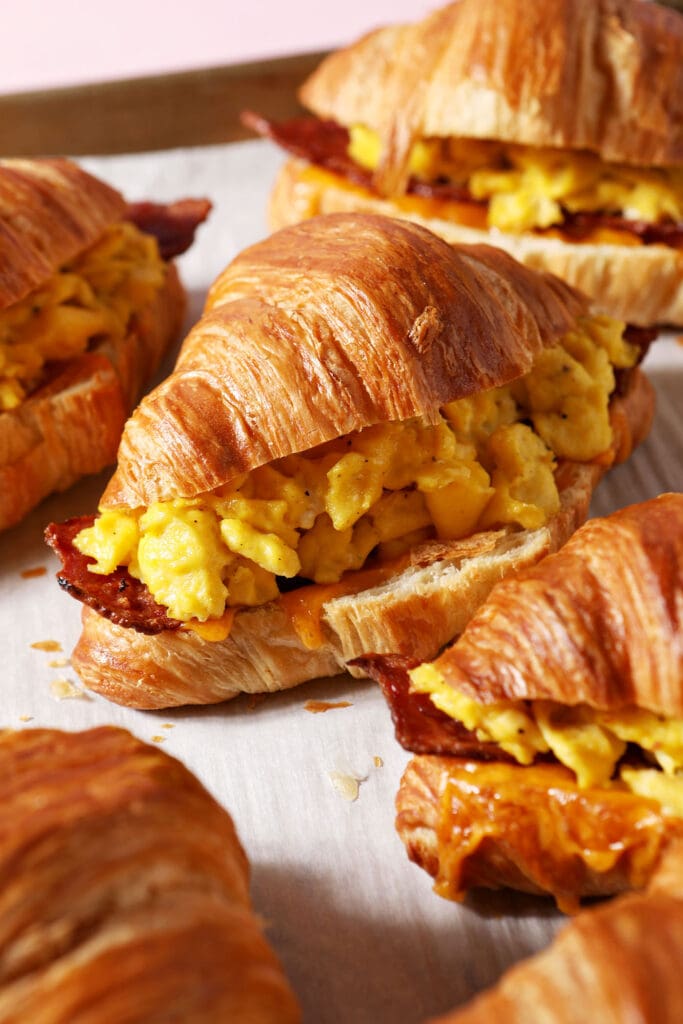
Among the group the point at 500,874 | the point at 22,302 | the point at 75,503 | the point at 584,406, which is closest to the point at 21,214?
the point at 22,302

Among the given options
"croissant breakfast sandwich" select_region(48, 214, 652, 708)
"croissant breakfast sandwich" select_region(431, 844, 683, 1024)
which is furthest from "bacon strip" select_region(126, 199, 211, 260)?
"croissant breakfast sandwich" select_region(431, 844, 683, 1024)

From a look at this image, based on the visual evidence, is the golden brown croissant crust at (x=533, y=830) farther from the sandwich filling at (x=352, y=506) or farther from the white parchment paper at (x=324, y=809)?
the sandwich filling at (x=352, y=506)

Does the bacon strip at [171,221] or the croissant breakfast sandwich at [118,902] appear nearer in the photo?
the croissant breakfast sandwich at [118,902]

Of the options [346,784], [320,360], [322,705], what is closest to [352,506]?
[320,360]

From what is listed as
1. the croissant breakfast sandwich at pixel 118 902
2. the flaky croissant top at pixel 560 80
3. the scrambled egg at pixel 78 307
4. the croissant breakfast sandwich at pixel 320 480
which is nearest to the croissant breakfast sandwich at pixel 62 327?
the scrambled egg at pixel 78 307

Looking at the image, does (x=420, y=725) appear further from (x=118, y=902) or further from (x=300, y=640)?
(x=118, y=902)

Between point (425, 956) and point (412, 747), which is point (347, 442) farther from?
point (425, 956)
